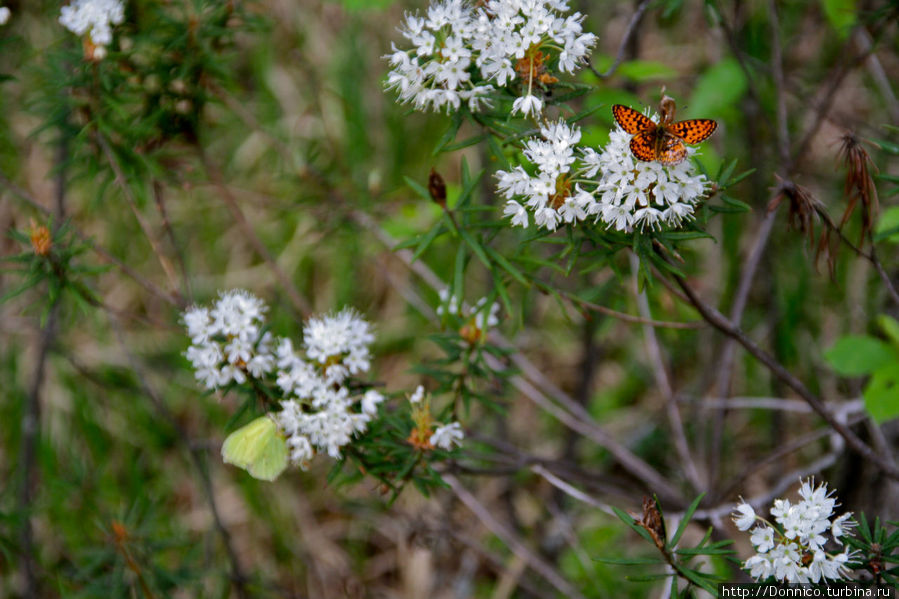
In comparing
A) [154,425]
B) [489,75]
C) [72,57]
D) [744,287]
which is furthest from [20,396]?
[744,287]

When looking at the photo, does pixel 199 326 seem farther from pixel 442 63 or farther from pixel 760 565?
pixel 760 565

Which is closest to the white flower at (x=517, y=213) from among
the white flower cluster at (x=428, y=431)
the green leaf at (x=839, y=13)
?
the white flower cluster at (x=428, y=431)

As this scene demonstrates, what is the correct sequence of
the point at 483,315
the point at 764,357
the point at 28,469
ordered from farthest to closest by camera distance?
the point at 28,469, the point at 483,315, the point at 764,357

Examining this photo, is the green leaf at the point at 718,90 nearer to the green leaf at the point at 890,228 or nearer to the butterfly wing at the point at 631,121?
the green leaf at the point at 890,228

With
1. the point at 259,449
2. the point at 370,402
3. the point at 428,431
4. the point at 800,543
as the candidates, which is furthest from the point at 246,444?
the point at 800,543

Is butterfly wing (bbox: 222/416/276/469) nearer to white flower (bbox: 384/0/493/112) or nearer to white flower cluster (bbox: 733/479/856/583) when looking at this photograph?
white flower (bbox: 384/0/493/112)

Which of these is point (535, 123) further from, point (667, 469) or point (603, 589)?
point (667, 469)
